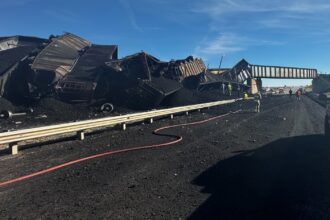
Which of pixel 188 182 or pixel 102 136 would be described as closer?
pixel 188 182

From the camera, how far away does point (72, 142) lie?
1130 cm

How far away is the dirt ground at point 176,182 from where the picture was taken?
533 cm

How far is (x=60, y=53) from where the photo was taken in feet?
88.6

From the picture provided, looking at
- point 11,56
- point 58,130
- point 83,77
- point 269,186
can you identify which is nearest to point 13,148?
point 58,130

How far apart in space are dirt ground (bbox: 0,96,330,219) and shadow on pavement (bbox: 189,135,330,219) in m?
0.02

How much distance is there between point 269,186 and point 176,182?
186 centimetres

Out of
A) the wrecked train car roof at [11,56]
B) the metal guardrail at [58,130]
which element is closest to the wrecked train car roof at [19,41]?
the wrecked train car roof at [11,56]

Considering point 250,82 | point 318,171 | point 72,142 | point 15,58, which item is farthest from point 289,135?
point 250,82

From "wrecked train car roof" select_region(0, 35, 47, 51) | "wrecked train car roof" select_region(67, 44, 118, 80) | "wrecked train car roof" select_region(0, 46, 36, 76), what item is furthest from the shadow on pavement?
"wrecked train car roof" select_region(0, 35, 47, 51)

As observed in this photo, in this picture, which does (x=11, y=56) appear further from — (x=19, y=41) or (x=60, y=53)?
(x=19, y=41)

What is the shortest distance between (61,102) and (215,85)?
2055cm

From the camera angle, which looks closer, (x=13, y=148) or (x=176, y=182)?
(x=176, y=182)

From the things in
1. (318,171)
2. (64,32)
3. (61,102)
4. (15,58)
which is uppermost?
(64,32)

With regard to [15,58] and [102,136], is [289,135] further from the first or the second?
[15,58]
